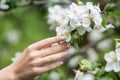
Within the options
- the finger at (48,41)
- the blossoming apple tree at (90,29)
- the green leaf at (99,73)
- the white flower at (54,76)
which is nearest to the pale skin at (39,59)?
the finger at (48,41)

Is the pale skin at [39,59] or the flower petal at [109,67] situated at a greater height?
the pale skin at [39,59]

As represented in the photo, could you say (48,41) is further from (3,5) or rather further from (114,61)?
(3,5)

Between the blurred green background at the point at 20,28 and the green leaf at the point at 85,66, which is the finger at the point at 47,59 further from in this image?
the blurred green background at the point at 20,28

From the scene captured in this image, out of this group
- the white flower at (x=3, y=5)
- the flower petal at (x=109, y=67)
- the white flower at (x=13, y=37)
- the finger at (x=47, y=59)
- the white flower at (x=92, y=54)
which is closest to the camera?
the finger at (x=47, y=59)

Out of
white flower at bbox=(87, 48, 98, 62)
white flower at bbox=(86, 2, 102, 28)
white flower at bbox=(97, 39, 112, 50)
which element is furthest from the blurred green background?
white flower at bbox=(86, 2, 102, 28)

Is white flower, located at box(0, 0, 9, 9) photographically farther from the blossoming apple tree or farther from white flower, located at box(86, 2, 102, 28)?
white flower, located at box(86, 2, 102, 28)

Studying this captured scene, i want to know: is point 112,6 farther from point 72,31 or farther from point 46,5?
point 46,5

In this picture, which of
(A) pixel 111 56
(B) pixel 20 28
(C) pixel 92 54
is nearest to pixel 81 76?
(A) pixel 111 56

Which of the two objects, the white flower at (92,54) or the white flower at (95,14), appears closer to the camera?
the white flower at (95,14)

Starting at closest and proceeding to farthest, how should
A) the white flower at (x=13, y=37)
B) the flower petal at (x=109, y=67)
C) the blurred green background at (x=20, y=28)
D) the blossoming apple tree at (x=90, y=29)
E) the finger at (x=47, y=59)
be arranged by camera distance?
1. the finger at (x=47, y=59)
2. the blossoming apple tree at (x=90, y=29)
3. the flower petal at (x=109, y=67)
4. the blurred green background at (x=20, y=28)
5. the white flower at (x=13, y=37)
